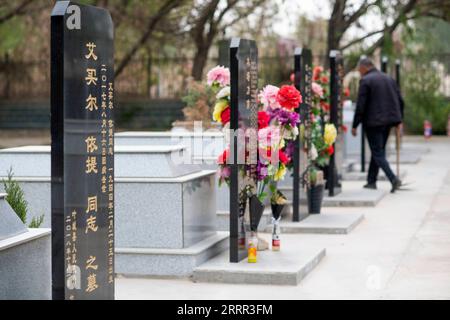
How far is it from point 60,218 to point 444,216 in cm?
783

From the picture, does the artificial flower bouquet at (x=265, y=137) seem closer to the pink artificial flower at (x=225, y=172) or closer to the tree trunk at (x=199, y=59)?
the pink artificial flower at (x=225, y=172)

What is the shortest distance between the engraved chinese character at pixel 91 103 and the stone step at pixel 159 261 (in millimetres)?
3205

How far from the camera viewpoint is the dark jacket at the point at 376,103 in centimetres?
1434

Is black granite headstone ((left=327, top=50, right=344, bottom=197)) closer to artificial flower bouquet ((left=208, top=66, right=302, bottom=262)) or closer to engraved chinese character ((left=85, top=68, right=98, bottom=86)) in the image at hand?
artificial flower bouquet ((left=208, top=66, right=302, bottom=262))

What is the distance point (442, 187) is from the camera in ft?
51.3

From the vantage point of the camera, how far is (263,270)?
8.09 metres

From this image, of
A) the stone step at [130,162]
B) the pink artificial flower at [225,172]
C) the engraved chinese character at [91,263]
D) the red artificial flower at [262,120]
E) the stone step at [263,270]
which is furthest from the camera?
the red artificial flower at [262,120]

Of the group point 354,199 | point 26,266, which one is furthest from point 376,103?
point 26,266

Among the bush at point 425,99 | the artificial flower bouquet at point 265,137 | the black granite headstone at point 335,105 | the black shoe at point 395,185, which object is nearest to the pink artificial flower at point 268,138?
the artificial flower bouquet at point 265,137

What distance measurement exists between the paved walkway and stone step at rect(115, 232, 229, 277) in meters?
0.09

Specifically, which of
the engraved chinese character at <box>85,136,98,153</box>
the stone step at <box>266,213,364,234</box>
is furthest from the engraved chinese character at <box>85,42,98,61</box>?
the stone step at <box>266,213,364,234</box>

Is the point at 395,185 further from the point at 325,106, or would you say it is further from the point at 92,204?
the point at 92,204

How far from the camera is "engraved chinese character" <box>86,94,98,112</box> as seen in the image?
17.2 ft
